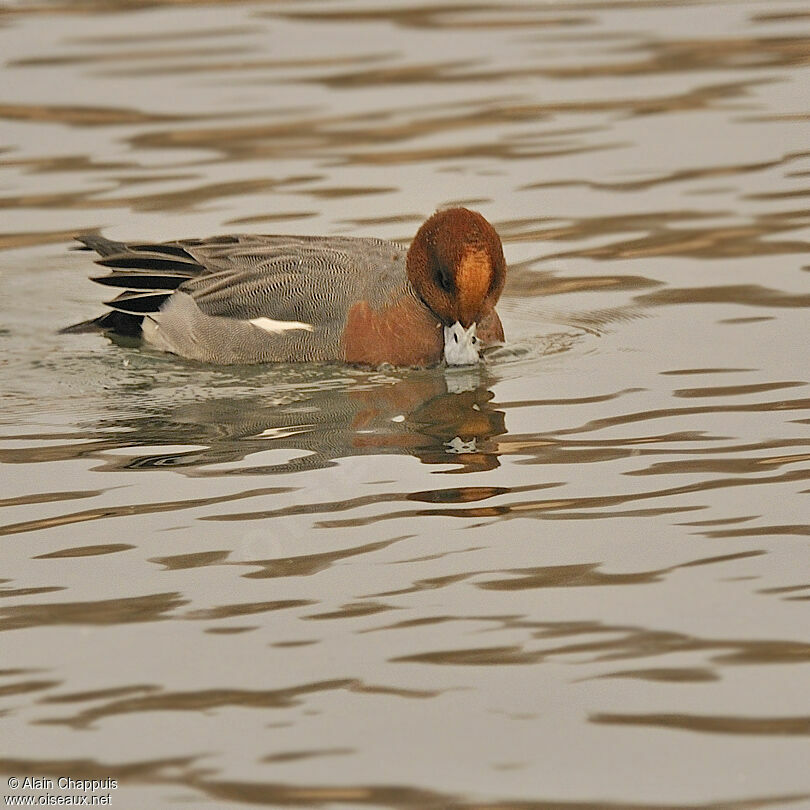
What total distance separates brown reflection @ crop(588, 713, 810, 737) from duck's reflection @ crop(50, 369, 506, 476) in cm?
228

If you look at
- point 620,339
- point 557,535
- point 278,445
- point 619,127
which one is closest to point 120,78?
point 619,127

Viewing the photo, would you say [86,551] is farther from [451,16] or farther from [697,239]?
[451,16]

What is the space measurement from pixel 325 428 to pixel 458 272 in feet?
4.11

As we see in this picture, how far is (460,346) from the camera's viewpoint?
A: 8.75 meters

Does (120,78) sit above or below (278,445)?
above

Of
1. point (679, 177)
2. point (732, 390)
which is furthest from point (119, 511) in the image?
point (679, 177)

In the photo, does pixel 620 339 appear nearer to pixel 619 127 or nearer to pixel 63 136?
pixel 619 127

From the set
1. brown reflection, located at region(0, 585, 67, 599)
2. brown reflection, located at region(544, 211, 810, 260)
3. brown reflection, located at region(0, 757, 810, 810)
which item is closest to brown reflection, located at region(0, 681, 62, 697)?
brown reflection, located at region(0, 757, 810, 810)

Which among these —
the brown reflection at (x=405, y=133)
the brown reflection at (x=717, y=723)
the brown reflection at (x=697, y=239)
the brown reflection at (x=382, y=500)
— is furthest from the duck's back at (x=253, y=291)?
the brown reflection at (x=717, y=723)

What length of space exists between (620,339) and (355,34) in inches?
277

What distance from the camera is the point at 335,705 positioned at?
505cm

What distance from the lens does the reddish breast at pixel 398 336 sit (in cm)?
884

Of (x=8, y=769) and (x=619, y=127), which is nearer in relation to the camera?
(x=8, y=769)

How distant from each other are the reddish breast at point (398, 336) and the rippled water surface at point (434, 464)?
143 millimetres
